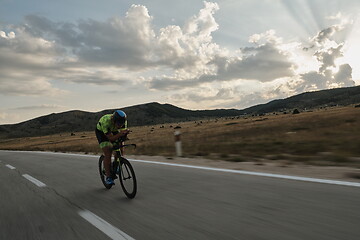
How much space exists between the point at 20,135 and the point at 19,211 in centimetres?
21703

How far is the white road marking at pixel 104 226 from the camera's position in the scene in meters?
3.64

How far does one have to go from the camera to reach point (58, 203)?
562 centimetres

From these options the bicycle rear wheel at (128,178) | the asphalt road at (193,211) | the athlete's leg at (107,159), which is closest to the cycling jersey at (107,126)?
the athlete's leg at (107,159)

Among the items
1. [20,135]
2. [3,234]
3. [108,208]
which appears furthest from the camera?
[20,135]

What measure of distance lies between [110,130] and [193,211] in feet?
7.89

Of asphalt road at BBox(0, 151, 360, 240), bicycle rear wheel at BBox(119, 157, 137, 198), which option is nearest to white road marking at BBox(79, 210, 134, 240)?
asphalt road at BBox(0, 151, 360, 240)

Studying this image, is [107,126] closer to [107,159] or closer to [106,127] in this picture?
[106,127]

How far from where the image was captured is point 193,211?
14.3 ft

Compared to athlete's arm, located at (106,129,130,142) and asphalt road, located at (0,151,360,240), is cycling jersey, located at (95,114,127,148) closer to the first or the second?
athlete's arm, located at (106,129,130,142)

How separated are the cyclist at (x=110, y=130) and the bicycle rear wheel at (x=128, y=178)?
1.57 ft

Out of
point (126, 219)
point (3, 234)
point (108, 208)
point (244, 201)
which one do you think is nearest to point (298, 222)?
point (244, 201)

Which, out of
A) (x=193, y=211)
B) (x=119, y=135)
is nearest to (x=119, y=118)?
(x=119, y=135)

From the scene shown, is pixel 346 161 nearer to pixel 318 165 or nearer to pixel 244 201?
pixel 318 165

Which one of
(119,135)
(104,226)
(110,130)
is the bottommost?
(104,226)
